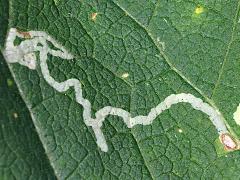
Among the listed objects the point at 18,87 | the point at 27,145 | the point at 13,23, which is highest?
the point at 13,23

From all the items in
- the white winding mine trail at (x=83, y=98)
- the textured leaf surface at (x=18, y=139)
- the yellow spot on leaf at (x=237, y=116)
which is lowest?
the textured leaf surface at (x=18, y=139)

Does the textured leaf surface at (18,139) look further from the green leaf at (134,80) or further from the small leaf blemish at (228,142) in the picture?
the small leaf blemish at (228,142)

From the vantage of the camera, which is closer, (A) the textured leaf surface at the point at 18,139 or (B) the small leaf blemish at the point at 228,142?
(A) the textured leaf surface at the point at 18,139

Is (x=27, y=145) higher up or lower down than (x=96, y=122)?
lower down

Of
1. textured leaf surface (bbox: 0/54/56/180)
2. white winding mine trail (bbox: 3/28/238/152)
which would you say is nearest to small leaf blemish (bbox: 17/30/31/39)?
white winding mine trail (bbox: 3/28/238/152)

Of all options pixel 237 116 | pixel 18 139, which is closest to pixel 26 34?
pixel 18 139

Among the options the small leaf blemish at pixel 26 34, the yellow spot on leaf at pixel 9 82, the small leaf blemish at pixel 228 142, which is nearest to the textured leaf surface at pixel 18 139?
the yellow spot on leaf at pixel 9 82

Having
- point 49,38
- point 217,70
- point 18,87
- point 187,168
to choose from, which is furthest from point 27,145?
point 217,70

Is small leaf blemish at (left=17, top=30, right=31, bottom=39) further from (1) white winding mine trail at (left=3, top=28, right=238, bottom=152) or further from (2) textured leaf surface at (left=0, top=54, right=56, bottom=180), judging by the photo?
(2) textured leaf surface at (left=0, top=54, right=56, bottom=180)

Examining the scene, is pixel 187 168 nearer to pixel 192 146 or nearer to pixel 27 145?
pixel 192 146

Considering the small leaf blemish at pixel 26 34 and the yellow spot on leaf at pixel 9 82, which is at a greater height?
the small leaf blemish at pixel 26 34
